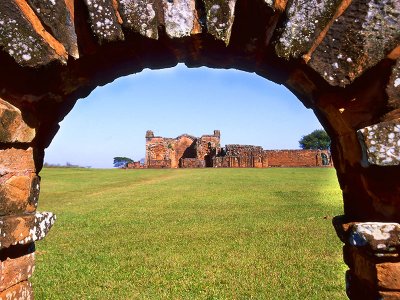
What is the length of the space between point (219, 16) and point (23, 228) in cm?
177

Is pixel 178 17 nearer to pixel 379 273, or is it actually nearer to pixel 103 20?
pixel 103 20

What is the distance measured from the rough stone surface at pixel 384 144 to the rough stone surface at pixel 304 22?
619mm

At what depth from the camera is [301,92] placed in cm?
271

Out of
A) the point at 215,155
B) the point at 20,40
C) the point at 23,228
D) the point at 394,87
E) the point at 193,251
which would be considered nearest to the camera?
the point at 394,87

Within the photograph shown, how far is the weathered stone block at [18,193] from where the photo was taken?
7.91ft

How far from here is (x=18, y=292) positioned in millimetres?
2527

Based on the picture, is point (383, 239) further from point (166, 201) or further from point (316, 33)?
point (166, 201)

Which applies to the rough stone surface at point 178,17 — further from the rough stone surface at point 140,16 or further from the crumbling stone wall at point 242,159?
the crumbling stone wall at point 242,159

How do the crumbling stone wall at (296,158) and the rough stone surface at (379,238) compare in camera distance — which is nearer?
the rough stone surface at (379,238)

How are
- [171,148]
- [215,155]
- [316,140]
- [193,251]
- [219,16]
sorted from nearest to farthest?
1. [219,16]
2. [193,251]
3. [215,155]
4. [171,148]
5. [316,140]

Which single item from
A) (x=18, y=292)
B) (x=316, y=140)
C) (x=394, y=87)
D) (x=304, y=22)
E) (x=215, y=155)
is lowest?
(x=18, y=292)

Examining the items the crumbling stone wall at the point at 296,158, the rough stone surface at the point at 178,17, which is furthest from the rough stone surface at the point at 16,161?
the crumbling stone wall at the point at 296,158

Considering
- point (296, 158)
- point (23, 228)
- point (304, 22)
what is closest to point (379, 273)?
point (304, 22)

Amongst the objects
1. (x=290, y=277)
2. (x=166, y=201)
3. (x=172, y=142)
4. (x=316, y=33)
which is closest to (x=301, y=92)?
(x=316, y=33)
